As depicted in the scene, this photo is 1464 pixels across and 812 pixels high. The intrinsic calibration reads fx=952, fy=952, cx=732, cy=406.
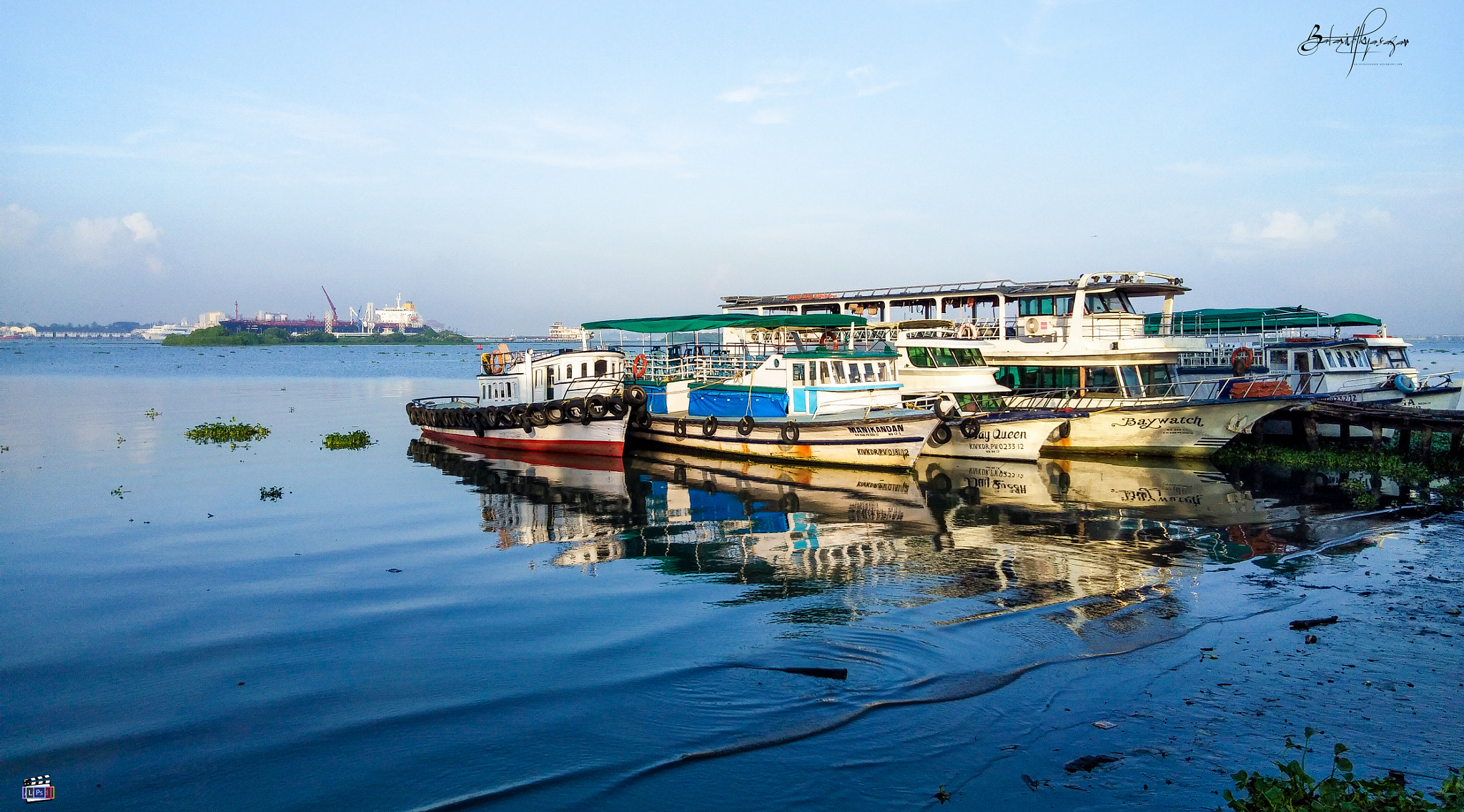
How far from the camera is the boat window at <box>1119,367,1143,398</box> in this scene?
1145 inches

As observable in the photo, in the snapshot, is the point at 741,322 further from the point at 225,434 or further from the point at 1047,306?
the point at 225,434

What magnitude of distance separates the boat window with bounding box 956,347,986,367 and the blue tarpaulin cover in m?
7.35

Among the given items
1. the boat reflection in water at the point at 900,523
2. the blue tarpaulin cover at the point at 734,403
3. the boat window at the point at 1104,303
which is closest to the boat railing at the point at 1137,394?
the boat reflection in water at the point at 900,523

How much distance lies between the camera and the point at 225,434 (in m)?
33.1

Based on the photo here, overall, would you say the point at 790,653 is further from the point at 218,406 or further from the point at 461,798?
the point at 218,406

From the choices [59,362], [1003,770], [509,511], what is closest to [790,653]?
[1003,770]

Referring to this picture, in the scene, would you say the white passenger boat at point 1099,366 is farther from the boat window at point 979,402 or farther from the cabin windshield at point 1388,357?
the cabin windshield at point 1388,357

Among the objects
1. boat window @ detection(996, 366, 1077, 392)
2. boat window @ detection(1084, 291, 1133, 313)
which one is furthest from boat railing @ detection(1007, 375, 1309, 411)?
boat window @ detection(1084, 291, 1133, 313)

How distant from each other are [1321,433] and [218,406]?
4637cm

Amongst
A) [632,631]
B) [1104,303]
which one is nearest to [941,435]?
[1104,303]

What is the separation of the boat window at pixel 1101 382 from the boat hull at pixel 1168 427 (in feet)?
4.83

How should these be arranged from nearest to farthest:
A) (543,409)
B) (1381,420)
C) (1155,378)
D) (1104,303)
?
(1381,420)
(1155,378)
(543,409)
(1104,303)

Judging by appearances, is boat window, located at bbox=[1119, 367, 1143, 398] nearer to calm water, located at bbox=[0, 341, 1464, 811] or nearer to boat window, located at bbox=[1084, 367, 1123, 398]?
boat window, located at bbox=[1084, 367, 1123, 398]

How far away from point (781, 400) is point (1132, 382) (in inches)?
430
